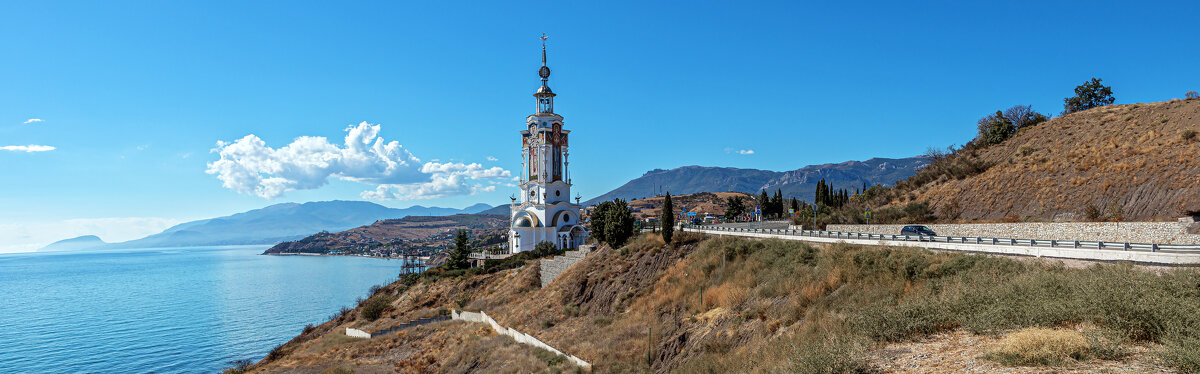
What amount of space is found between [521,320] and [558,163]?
40.3 meters

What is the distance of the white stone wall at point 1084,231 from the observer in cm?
2647

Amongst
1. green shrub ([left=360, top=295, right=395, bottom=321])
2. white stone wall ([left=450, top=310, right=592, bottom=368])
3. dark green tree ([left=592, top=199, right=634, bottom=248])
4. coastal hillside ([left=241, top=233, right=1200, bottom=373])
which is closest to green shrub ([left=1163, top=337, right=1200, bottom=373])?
coastal hillside ([left=241, top=233, right=1200, bottom=373])

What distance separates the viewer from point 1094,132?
45.3 metres

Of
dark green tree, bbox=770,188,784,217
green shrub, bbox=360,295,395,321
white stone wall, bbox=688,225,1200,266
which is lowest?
green shrub, bbox=360,295,395,321

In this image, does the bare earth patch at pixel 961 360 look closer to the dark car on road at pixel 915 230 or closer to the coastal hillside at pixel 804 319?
the coastal hillside at pixel 804 319

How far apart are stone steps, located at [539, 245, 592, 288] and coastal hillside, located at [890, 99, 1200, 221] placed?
26.5 metres

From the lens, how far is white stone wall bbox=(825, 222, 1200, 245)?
26469 mm

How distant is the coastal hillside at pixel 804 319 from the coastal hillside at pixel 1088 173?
20842mm

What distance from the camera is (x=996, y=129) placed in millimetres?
54219

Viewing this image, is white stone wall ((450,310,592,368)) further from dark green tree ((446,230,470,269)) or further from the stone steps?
dark green tree ((446,230,470,269))

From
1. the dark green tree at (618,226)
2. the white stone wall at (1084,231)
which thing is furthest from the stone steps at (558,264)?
the white stone wall at (1084,231)

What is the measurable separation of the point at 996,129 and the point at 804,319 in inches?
1913

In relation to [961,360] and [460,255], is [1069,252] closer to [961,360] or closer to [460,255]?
[961,360]

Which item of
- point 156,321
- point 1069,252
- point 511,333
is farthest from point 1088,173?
point 156,321
